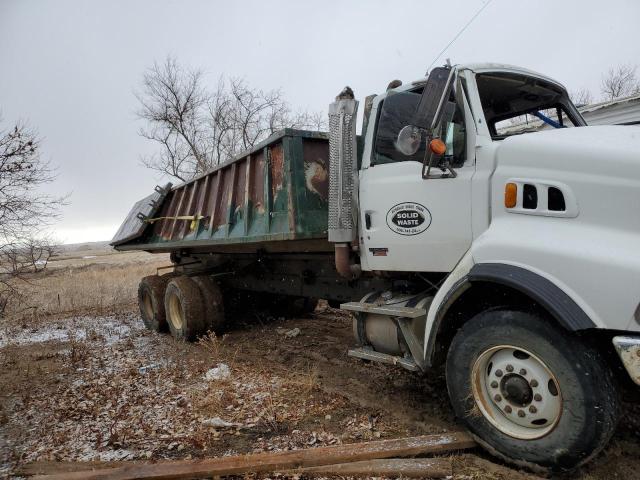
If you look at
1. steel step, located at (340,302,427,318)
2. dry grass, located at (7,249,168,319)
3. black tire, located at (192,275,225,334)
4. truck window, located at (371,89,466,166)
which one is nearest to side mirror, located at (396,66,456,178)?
truck window, located at (371,89,466,166)

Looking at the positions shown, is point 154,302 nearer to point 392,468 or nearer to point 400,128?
point 400,128

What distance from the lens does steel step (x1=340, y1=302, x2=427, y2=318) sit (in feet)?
11.2

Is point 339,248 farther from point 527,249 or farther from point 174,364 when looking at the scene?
point 174,364

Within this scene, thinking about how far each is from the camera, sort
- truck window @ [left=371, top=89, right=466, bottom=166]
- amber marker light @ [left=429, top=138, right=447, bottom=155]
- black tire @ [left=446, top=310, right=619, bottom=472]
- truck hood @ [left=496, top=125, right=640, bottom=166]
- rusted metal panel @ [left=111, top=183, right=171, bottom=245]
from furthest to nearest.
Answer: rusted metal panel @ [left=111, top=183, right=171, bottom=245] < truck window @ [left=371, top=89, right=466, bottom=166] < amber marker light @ [left=429, top=138, right=447, bottom=155] < truck hood @ [left=496, top=125, right=640, bottom=166] < black tire @ [left=446, top=310, right=619, bottom=472]

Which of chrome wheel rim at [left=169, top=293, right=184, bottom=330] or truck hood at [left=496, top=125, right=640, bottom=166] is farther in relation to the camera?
chrome wheel rim at [left=169, top=293, right=184, bottom=330]

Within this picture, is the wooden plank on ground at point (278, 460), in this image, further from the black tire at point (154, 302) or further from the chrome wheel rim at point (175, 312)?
the black tire at point (154, 302)

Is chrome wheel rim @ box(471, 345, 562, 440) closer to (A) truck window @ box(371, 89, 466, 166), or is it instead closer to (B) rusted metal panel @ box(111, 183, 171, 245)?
(A) truck window @ box(371, 89, 466, 166)

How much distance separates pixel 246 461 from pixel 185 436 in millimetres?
793

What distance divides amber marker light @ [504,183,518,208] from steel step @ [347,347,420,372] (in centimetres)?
133

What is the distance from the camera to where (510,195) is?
115 inches

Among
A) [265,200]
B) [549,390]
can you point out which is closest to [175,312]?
[265,200]

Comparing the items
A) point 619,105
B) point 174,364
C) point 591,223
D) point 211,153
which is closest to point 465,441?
point 591,223

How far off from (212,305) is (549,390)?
5079 mm

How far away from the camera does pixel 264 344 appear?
21.2 feet
